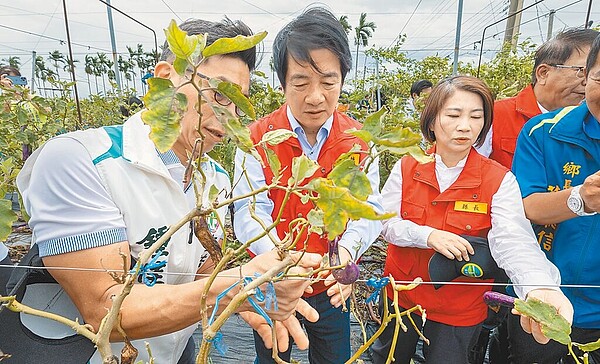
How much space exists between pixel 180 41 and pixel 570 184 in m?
1.05

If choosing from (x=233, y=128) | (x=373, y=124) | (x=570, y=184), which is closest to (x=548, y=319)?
(x=373, y=124)

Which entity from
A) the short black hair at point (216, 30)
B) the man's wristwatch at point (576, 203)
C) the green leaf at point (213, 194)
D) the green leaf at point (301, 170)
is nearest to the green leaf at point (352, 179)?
the green leaf at point (301, 170)

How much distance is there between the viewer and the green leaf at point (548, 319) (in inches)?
24.0

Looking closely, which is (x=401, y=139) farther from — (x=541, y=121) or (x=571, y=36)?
(x=571, y=36)

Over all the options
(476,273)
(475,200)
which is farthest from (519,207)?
(476,273)

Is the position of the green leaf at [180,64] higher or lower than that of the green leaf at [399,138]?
higher

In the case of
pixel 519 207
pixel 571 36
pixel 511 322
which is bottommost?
pixel 511 322

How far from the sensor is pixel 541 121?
114 cm

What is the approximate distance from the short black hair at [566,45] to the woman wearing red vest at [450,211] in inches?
15.0

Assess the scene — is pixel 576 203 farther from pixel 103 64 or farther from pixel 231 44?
pixel 103 64

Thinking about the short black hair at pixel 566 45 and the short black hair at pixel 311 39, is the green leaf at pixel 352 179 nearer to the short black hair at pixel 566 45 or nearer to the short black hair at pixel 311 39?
the short black hair at pixel 311 39

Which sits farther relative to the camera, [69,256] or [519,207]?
[519,207]

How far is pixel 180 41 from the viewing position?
409mm

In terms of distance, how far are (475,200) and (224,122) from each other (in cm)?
98
